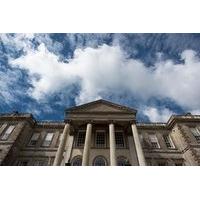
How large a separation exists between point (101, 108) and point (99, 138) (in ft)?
13.1

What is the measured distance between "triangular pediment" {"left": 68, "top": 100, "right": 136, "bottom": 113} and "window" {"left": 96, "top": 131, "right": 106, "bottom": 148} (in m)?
3.15

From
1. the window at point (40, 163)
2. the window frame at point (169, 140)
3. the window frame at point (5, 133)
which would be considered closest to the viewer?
the window at point (40, 163)

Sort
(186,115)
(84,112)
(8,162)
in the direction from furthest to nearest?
(186,115), (84,112), (8,162)

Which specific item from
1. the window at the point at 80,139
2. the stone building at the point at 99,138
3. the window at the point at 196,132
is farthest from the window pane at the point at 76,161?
the window at the point at 196,132

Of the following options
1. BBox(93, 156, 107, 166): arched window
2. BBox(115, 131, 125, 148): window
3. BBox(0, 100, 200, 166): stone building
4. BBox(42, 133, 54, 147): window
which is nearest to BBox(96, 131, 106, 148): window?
BBox(0, 100, 200, 166): stone building

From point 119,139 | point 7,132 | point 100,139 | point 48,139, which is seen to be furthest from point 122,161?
point 7,132

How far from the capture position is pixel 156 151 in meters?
23.0

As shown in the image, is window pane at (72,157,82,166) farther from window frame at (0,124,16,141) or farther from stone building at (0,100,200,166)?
window frame at (0,124,16,141)

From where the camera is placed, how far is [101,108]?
80.3 feet

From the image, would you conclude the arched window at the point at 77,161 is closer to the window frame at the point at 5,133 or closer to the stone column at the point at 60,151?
the stone column at the point at 60,151

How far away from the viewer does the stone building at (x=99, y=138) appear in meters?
21.5

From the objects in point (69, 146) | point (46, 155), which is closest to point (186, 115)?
point (69, 146)

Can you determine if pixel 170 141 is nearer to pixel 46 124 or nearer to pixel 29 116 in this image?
pixel 46 124

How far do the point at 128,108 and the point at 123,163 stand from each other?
6989 mm
